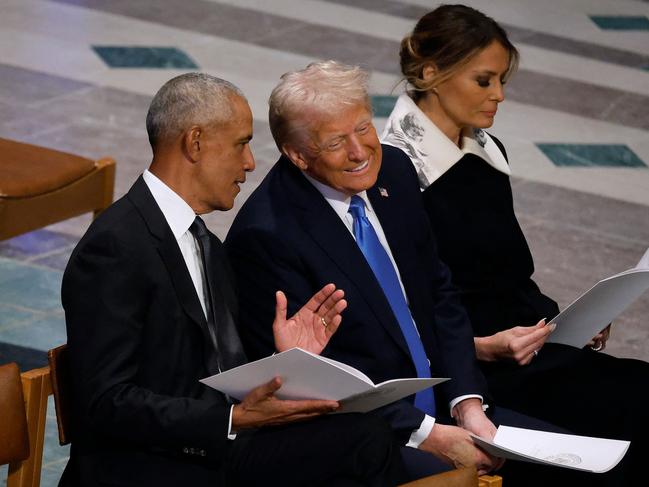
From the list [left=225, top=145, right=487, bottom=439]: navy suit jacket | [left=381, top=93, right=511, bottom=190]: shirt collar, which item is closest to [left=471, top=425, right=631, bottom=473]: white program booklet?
[left=225, top=145, right=487, bottom=439]: navy suit jacket

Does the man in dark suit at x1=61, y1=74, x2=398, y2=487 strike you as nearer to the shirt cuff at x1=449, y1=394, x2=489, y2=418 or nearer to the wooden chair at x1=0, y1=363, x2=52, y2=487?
the wooden chair at x1=0, y1=363, x2=52, y2=487

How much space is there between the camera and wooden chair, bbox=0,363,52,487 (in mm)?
2674

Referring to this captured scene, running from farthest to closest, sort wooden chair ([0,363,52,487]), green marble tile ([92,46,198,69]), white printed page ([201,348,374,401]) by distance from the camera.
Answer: green marble tile ([92,46,198,69])
wooden chair ([0,363,52,487])
white printed page ([201,348,374,401])

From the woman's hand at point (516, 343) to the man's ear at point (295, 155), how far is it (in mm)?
715

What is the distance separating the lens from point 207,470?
2740 mm

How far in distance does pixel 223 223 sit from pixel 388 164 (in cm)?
225

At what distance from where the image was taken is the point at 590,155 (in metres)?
7.02

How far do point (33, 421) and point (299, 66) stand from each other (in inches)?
203

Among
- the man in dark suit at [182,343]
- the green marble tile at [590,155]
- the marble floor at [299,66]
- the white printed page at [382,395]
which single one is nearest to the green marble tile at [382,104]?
the marble floor at [299,66]

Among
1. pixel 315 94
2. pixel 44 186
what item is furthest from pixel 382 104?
pixel 315 94

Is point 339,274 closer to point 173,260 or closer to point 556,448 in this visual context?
point 173,260

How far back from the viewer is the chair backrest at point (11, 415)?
2668mm

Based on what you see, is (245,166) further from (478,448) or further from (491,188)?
(491,188)

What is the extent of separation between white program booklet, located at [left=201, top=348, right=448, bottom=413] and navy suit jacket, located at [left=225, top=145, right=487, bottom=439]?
34cm
